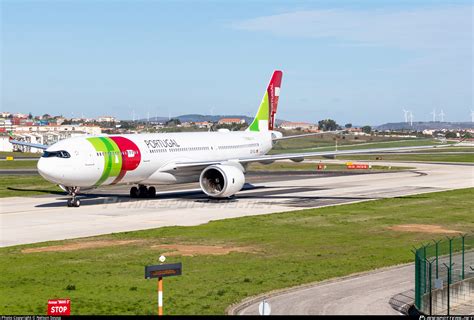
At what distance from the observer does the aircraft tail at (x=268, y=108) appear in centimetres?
8050

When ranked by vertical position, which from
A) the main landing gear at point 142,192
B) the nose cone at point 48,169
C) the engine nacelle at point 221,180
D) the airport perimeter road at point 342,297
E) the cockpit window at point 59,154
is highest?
the cockpit window at point 59,154

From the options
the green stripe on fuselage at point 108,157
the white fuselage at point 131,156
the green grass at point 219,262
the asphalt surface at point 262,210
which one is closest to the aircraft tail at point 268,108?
the asphalt surface at point 262,210

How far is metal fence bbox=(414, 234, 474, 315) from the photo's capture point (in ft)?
88.7

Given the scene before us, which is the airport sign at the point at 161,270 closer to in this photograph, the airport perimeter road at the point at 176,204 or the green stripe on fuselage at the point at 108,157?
the airport perimeter road at the point at 176,204

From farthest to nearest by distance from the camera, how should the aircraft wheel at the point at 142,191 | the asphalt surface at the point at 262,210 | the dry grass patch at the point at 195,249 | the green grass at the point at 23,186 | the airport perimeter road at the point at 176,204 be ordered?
the green grass at the point at 23,186 → the aircraft wheel at the point at 142,191 → the airport perimeter road at the point at 176,204 → the dry grass patch at the point at 195,249 → the asphalt surface at the point at 262,210

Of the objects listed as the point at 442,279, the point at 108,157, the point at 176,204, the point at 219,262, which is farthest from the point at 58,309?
the point at 176,204

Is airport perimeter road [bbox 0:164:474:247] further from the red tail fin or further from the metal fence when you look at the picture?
the metal fence

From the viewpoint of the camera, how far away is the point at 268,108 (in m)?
81.1

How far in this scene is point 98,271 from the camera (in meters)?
33.9

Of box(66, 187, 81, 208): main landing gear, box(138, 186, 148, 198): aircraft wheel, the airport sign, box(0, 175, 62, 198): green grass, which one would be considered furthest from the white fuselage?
the airport sign

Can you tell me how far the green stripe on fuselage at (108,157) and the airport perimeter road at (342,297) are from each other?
2804cm

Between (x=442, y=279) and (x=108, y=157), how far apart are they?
33456mm

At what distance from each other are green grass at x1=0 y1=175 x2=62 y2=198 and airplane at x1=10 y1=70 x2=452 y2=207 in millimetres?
10014

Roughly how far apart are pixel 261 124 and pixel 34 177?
94.0 feet
